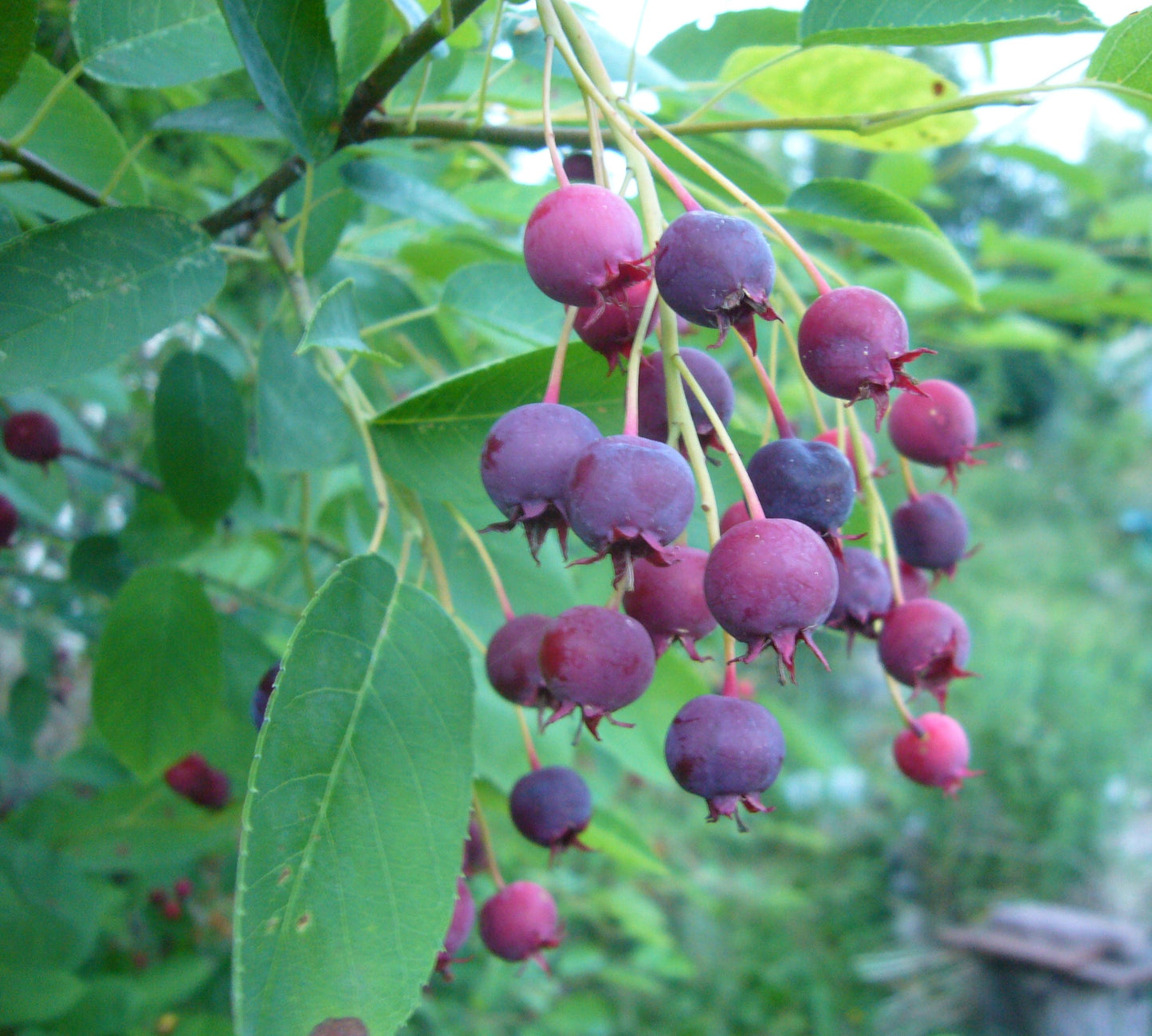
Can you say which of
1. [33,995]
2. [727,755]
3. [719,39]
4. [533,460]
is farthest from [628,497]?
[33,995]

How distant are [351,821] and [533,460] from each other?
0.87 feet

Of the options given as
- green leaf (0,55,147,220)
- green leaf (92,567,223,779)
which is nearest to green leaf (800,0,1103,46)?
green leaf (0,55,147,220)

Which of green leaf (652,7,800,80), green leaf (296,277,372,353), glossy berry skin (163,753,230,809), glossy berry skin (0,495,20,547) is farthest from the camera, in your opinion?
glossy berry skin (163,753,230,809)

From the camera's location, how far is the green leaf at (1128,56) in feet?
2.12

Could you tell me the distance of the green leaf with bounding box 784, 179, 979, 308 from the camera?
2.48ft

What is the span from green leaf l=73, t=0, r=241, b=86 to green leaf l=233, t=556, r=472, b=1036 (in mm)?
502

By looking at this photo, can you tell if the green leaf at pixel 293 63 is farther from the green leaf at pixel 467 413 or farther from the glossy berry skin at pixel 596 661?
the glossy berry skin at pixel 596 661

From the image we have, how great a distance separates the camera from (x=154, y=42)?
0.82 meters

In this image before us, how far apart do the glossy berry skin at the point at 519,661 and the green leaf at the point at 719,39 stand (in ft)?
2.38

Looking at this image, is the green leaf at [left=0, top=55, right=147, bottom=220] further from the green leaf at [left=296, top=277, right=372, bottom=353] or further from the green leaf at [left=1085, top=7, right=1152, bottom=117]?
the green leaf at [left=1085, top=7, right=1152, bottom=117]

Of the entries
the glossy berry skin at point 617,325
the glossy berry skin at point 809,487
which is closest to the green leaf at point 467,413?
the glossy berry skin at point 617,325

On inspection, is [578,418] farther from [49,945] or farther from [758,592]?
[49,945]

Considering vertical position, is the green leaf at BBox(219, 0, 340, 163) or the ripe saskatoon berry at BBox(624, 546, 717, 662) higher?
the green leaf at BBox(219, 0, 340, 163)

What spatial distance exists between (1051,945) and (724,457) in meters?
4.39
